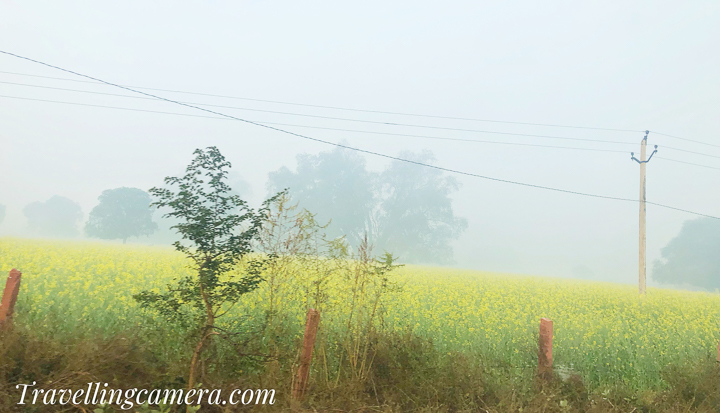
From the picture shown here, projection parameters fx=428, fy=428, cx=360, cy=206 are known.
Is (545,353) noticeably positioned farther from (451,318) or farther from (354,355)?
(451,318)

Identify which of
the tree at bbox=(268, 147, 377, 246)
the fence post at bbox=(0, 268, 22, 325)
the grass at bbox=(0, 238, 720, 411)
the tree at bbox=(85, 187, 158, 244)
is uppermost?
the tree at bbox=(268, 147, 377, 246)

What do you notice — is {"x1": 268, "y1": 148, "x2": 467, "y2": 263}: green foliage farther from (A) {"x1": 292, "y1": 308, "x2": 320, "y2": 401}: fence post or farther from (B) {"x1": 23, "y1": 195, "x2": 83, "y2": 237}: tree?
(B) {"x1": 23, "y1": 195, "x2": 83, "y2": 237}: tree

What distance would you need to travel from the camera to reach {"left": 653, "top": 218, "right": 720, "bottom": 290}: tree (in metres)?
56.0

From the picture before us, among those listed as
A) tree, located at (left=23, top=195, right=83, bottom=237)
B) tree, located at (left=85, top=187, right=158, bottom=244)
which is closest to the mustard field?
tree, located at (left=85, top=187, right=158, bottom=244)

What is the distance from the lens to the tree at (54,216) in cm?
8162

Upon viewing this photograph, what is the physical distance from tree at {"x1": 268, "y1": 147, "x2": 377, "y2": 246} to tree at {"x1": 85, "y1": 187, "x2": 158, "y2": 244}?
644 inches

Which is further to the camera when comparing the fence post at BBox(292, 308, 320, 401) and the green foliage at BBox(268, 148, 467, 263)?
the green foliage at BBox(268, 148, 467, 263)

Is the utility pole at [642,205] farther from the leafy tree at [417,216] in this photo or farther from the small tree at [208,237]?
the leafy tree at [417,216]

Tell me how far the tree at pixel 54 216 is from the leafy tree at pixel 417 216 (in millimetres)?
65117

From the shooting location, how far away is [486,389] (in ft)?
18.2

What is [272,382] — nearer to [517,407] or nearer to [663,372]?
[517,407]

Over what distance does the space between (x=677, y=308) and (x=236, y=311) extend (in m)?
16.3

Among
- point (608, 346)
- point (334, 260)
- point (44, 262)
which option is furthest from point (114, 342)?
point (44, 262)

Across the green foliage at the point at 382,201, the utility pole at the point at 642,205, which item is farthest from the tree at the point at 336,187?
the utility pole at the point at 642,205
